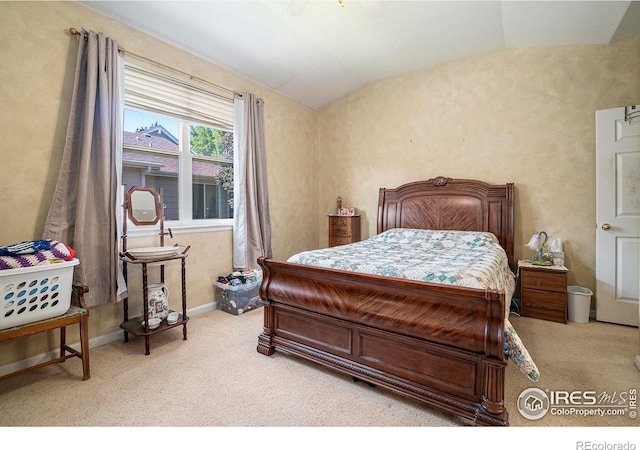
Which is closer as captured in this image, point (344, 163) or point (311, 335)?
point (311, 335)

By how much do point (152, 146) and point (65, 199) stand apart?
97 cm

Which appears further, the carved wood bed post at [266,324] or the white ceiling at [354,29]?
the white ceiling at [354,29]

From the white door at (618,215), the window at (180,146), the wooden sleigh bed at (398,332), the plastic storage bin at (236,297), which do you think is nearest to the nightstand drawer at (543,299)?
the white door at (618,215)

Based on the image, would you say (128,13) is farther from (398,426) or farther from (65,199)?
(398,426)

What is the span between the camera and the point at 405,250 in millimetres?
3062

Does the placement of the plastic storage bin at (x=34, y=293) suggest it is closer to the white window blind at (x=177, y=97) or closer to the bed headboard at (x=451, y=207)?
the white window blind at (x=177, y=97)

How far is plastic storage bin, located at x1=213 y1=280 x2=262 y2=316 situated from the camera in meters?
A: 3.30

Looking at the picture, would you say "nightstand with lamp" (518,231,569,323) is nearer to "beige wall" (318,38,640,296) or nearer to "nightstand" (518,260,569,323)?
"nightstand" (518,260,569,323)

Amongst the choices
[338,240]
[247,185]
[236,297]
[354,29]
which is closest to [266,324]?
[236,297]

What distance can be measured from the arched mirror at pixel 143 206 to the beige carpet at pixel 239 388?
1.05 metres

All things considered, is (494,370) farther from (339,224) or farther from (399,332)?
(339,224)

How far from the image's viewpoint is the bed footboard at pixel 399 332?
1.52m

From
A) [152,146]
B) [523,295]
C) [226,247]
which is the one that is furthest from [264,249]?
[523,295]

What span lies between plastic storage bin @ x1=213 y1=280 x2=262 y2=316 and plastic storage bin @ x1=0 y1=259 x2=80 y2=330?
150cm
